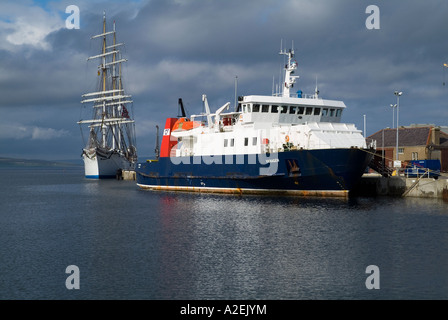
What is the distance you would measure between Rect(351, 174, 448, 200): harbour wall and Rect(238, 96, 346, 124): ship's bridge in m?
6.69

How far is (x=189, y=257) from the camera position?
18.0m

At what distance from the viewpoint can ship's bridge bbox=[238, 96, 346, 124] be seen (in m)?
37.3

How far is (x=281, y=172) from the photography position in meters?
34.6

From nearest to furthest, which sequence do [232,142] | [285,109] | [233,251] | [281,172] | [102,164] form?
[233,251] < [281,172] < [285,109] < [232,142] < [102,164]

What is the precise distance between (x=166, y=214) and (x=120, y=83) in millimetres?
67752

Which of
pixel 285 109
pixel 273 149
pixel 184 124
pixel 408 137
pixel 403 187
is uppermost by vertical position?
pixel 285 109

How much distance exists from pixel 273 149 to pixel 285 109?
176 inches

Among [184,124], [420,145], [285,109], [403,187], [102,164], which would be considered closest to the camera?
[403,187]

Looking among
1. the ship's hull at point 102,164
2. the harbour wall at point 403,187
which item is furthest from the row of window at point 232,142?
the ship's hull at point 102,164

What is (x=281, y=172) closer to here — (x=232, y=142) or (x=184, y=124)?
(x=232, y=142)

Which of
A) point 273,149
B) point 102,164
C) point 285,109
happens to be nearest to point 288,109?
point 285,109

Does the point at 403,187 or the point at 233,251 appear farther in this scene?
the point at 403,187

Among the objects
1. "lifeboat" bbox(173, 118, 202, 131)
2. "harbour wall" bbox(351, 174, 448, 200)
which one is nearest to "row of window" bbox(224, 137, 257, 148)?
"lifeboat" bbox(173, 118, 202, 131)
